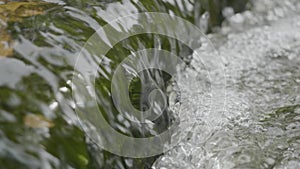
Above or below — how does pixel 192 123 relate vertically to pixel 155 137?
below

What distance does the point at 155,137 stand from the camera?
2.81 m

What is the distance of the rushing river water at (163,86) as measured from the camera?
2174mm

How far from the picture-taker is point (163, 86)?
331cm

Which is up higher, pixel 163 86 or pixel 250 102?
pixel 163 86

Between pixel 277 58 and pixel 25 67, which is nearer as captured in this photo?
pixel 25 67

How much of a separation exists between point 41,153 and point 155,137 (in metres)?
0.90

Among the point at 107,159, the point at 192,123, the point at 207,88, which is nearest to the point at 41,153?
the point at 107,159

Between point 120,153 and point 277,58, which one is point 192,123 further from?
point 277,58

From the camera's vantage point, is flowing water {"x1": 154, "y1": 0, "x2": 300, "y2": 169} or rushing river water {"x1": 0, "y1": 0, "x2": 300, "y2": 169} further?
flowing water {"x1": 154, "y1": 0, "x2": 300, "y2": 169}

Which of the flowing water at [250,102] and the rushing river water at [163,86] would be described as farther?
the flowing water at [250,102]

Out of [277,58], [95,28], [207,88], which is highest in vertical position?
[95,28]

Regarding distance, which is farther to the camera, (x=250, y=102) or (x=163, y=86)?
(x=250, y=102)

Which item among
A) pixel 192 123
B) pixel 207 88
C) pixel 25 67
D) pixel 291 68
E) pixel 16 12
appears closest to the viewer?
pixel 25 67

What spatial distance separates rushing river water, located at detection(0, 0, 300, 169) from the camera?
2174mm
